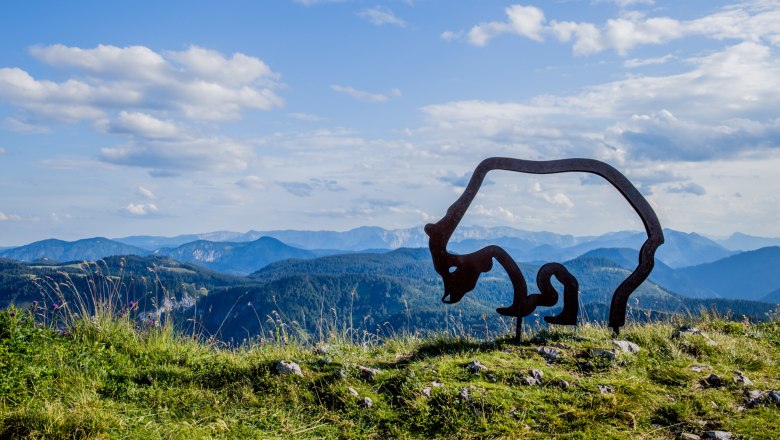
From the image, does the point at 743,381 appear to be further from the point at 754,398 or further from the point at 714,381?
the point at 754,398

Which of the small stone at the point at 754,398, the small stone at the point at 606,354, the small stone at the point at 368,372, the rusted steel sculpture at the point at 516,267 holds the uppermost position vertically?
the rusted steel sculpture at the point at 516,267

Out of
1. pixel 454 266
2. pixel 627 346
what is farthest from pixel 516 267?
pixel 627 346

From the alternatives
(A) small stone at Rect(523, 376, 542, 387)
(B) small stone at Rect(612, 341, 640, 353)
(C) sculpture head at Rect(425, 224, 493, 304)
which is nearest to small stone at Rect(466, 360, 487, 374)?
Result: (A) small stone at Rect(523, 376, 542, 387)

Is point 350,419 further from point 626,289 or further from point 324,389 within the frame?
point 626,289

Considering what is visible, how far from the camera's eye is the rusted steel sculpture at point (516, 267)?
31.2 feet

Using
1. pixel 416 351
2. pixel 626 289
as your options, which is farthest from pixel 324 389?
pixel 626 289

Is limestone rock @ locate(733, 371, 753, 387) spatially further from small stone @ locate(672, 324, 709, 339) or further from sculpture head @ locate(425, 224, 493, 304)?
sculpture head @ locate(425, 224, 493, 304)

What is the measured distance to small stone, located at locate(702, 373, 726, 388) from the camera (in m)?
6.86

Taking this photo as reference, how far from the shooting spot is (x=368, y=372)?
280 inches

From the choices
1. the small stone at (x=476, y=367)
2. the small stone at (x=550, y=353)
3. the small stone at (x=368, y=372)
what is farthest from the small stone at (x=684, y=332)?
the small stone at (x=368, y=372)

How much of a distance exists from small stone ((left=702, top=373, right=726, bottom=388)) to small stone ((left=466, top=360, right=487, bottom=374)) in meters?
2.81

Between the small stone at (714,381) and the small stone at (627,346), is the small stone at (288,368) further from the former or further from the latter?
the small stone at (714,381)

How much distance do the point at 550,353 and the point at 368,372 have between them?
112 inches

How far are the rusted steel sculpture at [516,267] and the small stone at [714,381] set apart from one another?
268cm
